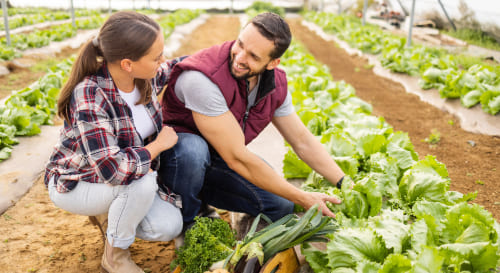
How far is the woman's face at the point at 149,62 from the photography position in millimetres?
1963

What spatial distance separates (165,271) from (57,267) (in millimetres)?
612

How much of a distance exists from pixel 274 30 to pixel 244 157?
66 cm

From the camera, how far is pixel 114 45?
6.25 ft

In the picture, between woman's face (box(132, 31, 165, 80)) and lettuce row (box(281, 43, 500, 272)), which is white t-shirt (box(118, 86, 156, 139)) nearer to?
woman's face (box(132, 31, 165, 80))

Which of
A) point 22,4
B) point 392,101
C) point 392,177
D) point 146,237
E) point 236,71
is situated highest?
point 236,71

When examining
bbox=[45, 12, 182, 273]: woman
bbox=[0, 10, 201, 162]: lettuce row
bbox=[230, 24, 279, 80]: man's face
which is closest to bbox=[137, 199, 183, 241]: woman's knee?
bbox=[45, 12, 182, 273]: woman

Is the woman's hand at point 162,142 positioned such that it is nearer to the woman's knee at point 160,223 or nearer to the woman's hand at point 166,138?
the woman's hand at point 166,138

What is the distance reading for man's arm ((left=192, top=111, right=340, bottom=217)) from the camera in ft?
7.06

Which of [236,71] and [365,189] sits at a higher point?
[236,71]

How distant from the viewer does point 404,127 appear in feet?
16.7

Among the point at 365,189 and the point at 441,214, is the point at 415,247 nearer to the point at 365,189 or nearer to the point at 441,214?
the point at 441,214

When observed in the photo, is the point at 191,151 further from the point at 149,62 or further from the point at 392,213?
the point at 392,213

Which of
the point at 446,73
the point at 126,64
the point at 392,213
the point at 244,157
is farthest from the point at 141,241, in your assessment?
the point at 446,73

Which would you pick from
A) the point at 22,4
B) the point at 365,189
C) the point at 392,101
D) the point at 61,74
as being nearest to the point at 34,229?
the point at 365,189
